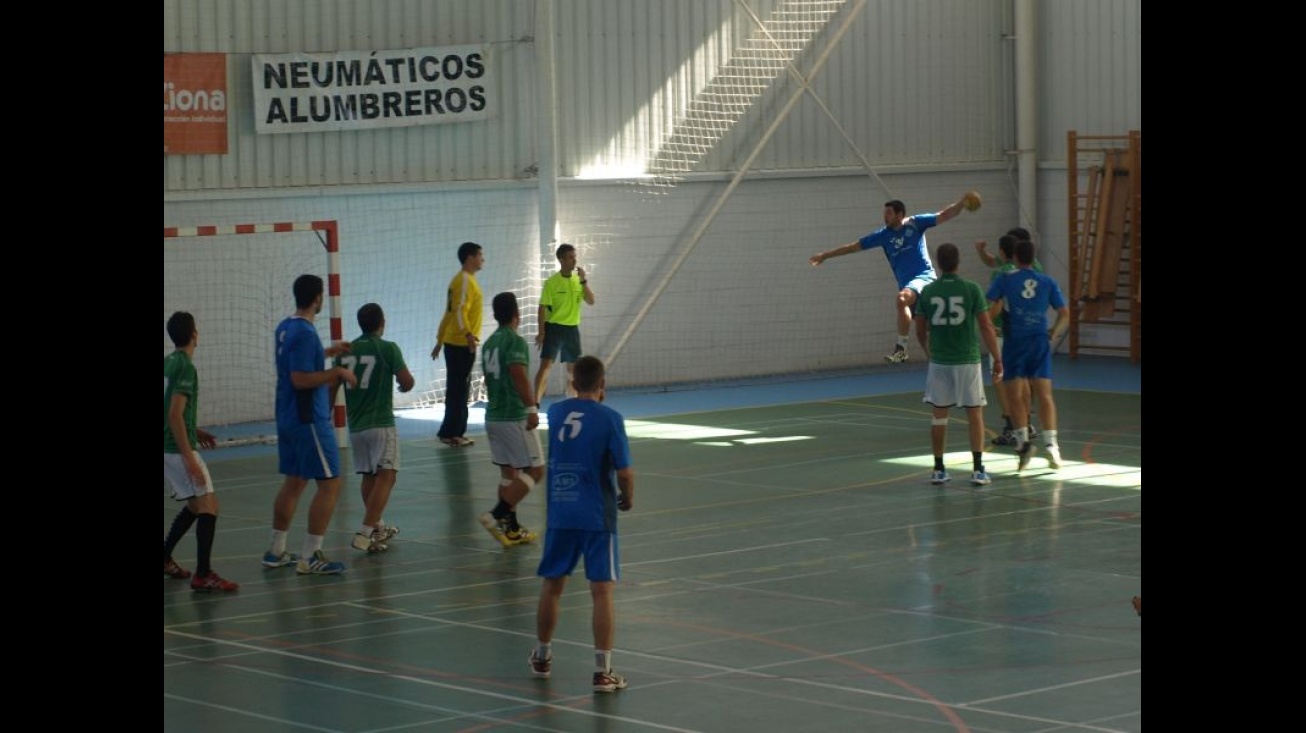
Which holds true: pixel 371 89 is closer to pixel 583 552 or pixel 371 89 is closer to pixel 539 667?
pixel 539 667

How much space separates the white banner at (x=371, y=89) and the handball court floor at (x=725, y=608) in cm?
571

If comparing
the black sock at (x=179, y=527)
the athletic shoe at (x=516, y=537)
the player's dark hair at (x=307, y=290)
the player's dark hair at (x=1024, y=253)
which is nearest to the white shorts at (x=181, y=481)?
the black sock at (x=179, y=527)

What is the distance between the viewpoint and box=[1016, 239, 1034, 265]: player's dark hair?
1895 cm

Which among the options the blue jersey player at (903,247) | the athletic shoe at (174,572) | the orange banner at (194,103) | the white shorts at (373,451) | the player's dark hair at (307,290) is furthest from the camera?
the orange banner at (194,103)

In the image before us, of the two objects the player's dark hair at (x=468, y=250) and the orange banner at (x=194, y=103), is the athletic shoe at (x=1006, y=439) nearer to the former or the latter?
the player's dark hair at (x=468, y=250)

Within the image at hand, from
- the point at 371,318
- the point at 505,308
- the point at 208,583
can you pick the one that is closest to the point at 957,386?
the point at 505,308

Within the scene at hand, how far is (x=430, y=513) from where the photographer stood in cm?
1730

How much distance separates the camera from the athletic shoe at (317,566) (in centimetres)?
1431

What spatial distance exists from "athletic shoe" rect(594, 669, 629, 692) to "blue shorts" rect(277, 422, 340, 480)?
4404mm

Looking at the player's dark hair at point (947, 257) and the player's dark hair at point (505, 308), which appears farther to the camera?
the player's dark hair at point (947, 257)

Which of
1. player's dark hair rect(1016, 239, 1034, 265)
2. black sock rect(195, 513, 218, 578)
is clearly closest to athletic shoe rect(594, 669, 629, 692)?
black sock rect(195, 513, 218, 578)

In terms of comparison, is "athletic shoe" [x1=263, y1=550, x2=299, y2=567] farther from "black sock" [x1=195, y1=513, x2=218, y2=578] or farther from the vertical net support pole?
the vertical net support pole
